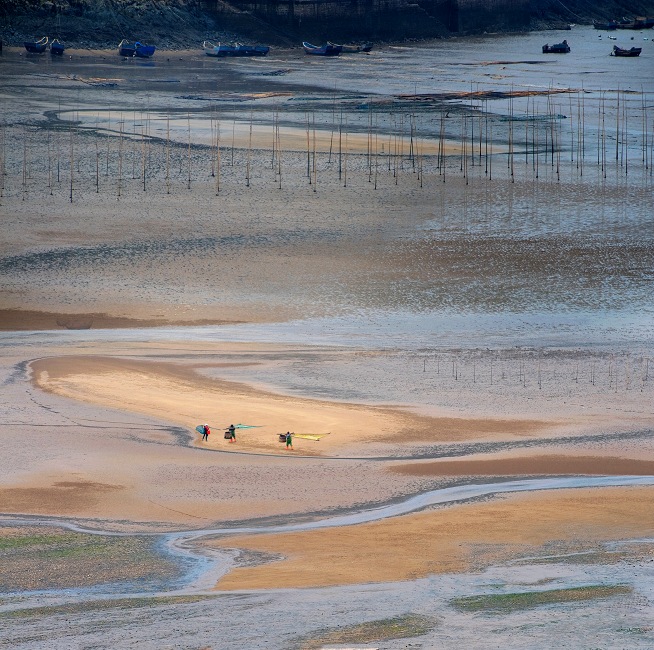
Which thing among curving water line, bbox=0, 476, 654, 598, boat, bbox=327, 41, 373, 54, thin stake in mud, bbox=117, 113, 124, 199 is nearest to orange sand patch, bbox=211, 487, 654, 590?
curving water line, bbox=0, 476, 654, 598

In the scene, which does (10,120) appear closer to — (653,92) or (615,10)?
(653,92)

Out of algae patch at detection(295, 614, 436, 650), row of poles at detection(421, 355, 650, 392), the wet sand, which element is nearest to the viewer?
algae patch at detection(295, 614, 436, 650)

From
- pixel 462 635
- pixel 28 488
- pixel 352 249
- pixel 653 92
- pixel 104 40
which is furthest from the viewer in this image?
pixel 104 40

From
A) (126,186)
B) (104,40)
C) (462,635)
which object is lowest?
(462,635)

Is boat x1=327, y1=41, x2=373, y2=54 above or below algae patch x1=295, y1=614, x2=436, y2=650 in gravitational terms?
above

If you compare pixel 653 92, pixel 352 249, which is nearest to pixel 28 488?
pixel 352 249

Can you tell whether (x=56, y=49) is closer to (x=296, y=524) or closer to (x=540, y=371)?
(x=540, y=371)

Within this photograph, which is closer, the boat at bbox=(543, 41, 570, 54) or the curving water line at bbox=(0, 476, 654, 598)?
the curving water line at bbox=(0, 476, 654, 598)

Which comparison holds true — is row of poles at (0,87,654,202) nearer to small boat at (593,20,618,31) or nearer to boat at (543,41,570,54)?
boat at (543,41,570,54)
